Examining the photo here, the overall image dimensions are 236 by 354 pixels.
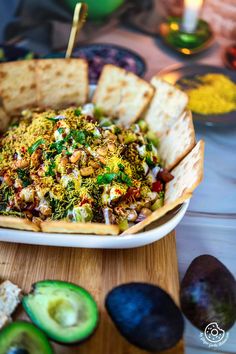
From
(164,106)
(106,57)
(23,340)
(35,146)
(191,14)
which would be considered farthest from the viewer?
(191,14)

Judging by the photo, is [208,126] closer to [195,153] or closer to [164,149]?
[164,149]

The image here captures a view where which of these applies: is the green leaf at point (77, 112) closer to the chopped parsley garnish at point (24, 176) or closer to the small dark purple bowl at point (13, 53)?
the chopped parsley garnish at point (24, 176)

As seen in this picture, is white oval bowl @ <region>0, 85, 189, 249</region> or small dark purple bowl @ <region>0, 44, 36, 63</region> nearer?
white oval bowl @ <region>0, 85, 189, 249</region>

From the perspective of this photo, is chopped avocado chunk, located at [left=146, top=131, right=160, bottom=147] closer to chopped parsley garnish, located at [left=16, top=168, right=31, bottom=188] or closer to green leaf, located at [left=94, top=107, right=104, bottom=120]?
green leaf, located at [left=94, top=107, right=104, bottom=120]

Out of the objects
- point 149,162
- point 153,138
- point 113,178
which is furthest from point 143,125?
point 113,178

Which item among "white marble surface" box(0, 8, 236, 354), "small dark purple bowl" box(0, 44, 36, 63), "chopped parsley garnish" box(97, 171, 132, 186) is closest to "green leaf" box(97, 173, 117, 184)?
"chopped parsley garnish" box(97, 171, 132, 186)

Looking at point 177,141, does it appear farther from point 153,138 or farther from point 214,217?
point 214,217

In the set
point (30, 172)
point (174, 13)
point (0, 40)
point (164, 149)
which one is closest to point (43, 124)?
point (30, 172)
